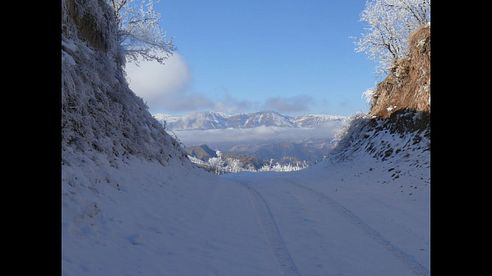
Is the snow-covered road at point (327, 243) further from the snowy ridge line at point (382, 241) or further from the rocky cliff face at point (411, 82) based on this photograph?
the rocky cliff face at point (411, 82)

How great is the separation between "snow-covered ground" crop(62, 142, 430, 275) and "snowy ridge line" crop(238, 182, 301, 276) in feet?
0.06

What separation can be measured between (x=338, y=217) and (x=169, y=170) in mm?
9187

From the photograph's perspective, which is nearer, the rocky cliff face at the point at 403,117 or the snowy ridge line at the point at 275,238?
the snowy ridge line at the point at 275,238

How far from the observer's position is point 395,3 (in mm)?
34188

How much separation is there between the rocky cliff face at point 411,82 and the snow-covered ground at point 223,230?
11692mm

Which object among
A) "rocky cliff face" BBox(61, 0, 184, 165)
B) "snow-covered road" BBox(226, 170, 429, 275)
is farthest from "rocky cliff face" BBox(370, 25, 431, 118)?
"rocky cliff face" BBox(61, 0, 184, 165)

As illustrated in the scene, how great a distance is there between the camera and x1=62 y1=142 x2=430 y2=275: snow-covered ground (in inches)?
252

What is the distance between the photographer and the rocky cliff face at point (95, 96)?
446 inches

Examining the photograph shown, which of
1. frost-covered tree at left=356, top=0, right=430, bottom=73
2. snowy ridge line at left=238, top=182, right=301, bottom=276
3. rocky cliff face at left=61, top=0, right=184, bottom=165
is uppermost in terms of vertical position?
A: frost-covered tree at left=356, top=0, right=430, bottom=73

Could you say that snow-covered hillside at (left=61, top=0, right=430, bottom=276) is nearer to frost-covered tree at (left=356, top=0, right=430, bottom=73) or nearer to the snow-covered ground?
the snow-covered ground

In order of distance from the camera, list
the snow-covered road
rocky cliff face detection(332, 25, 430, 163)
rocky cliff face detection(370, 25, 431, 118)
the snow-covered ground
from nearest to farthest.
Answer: the snow-covered ground → the snow-covered road → rocky cliff face detection(332, 25, 430, 163) → rocky cliff face detection(370, 25, 431, 118)

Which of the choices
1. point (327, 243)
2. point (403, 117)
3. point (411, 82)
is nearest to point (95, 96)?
point (327, 243)

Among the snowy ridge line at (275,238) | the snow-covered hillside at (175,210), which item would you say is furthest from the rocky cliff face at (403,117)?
the snowy ridge line at (275,238)

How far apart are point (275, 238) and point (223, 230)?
1415mm
